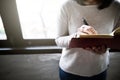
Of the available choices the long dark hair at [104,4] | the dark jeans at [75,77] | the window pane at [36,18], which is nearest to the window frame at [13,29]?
the window pane at [36,18]

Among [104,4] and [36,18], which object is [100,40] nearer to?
[104,4]

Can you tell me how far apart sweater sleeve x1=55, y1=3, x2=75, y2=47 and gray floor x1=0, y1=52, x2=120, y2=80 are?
0.59m

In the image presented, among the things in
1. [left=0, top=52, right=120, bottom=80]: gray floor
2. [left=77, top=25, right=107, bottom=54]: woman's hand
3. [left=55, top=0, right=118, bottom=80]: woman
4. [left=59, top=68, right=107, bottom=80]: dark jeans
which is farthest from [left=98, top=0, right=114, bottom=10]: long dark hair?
[left=0, top=52, right=120, bottom=80]: gray floor

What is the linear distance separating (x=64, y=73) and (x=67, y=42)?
22 centimetres

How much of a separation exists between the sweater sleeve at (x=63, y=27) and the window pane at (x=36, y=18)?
0.38m

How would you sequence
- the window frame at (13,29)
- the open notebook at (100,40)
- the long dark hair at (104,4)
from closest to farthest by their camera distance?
1. the open notebook at (100,40)
2. the long dark hair at (104,4)
3. the window frame at (13,29)

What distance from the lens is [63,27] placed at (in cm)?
90

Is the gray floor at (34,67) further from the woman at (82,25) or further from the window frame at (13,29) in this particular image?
the woman at (82,25)

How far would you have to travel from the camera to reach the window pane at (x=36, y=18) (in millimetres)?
1257

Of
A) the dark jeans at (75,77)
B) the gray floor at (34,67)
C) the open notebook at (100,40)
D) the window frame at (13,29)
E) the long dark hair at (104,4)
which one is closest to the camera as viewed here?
the open notebook at (100,40)

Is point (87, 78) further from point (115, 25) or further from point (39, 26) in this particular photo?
point (39, 26)

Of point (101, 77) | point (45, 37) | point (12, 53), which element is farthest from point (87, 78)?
point (12, 53)

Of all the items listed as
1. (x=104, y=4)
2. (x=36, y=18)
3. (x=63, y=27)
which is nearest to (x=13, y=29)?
(x=36, y=18)

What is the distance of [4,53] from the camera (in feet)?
4.61
